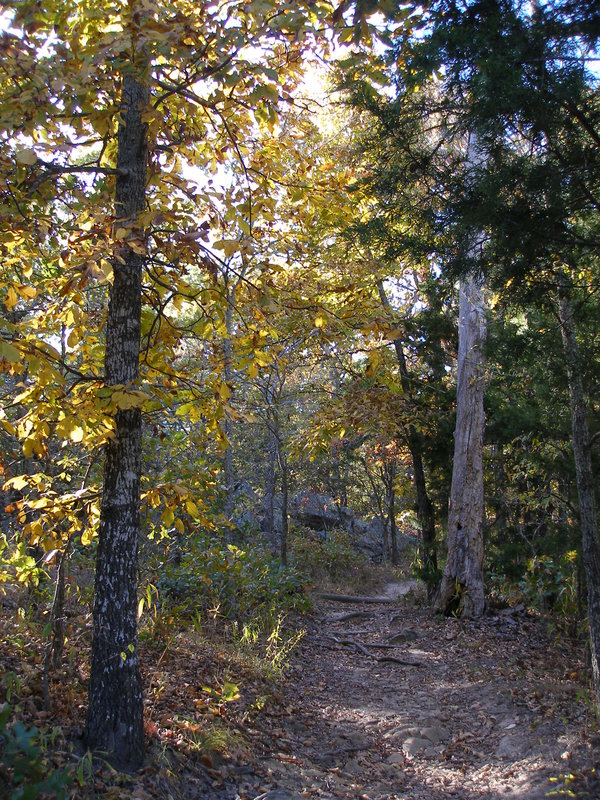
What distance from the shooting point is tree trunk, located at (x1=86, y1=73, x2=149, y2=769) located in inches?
154

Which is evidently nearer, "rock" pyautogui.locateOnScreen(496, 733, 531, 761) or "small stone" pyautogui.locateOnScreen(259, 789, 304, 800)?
"small stone" pyautogui.locateOnScreen(259, 789, 304, 800)

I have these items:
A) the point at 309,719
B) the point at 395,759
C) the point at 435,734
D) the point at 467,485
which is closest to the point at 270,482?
the point at 467,485

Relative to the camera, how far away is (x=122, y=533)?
13.3ft

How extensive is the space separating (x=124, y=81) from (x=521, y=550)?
8.58 meters

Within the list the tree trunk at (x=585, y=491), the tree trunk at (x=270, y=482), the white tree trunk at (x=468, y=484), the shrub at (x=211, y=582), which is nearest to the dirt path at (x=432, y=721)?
the tree trunk at (x=585, y=491)

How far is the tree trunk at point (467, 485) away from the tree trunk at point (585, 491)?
179 inches

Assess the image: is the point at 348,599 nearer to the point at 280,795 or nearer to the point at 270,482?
the point at 270,482

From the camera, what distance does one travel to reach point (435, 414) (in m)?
11.1

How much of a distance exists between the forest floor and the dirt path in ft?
0.06

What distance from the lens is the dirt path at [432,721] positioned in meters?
4.73

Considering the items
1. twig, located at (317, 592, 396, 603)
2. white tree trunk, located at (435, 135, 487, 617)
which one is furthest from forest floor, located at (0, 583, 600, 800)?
twig, located at (317, 592, 396, 603)

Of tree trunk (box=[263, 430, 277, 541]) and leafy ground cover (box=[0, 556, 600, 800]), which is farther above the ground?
tree trunk (box=[263, 430, 277, 541])

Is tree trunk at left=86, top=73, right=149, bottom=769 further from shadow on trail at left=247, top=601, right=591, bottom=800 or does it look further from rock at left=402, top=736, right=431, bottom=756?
rock at left=402, top=736, right=431, bottom=756

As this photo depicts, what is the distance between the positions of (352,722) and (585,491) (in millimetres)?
3265
